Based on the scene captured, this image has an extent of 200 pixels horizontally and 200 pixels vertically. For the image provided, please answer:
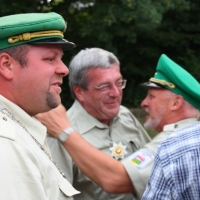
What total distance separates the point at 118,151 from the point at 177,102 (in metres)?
0.50

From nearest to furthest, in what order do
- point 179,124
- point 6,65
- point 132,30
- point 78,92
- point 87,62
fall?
1. point 6,65
2. point 179,124
3. point 87,62
4. point 78,92
5. point 132,30

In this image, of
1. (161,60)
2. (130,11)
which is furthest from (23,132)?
(130,11)

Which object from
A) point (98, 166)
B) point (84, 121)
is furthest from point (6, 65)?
point (84, 121)

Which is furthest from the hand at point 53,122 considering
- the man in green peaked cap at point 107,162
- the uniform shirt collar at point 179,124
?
the uniform shirt collar at point 179,124

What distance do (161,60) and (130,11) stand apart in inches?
431

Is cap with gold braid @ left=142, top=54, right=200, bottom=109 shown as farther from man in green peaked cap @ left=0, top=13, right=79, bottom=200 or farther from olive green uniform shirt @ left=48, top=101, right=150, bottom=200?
man in green peaked cap @ left=0, top=13, right=79, bottom=200

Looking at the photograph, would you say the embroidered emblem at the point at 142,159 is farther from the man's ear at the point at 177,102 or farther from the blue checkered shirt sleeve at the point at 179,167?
the blue checkered shirt sleeve at the point at 179,167

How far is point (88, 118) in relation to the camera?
3350 mm

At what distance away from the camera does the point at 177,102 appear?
321 centimetres

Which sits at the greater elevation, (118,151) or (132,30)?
(118,151)

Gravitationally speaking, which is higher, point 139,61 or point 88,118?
point 88,118

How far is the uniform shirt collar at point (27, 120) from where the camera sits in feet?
6.50

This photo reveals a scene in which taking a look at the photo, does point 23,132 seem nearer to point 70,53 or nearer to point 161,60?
point 161,60

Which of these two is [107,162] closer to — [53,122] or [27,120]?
[53,122]
